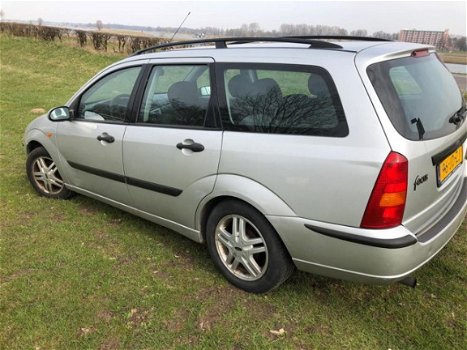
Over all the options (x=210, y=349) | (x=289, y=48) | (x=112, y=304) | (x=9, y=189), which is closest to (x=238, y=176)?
(x=289, y=48)

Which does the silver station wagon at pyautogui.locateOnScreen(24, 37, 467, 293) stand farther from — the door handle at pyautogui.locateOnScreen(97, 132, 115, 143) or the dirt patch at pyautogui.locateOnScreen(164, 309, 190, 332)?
the dirt patch at pyautogui.locateOnScreen(164, 309, 190, 332)

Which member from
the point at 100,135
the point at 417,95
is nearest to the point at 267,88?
the point at 417,95

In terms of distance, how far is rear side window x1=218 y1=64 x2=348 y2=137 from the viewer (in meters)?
2.41

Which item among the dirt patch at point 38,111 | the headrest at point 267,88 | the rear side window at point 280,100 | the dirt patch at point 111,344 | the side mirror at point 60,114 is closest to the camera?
the rear side window at point 280,100

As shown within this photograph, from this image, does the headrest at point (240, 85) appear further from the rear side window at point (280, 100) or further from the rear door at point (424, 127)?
the rear door at point (424, 127)

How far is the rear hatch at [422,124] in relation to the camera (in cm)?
227

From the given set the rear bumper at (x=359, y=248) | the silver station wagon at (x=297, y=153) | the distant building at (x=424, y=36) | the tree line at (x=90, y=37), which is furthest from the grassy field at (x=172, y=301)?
the tree line at (x=90, y=37)

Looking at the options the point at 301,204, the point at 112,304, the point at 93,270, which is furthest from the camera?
the point at 93,270

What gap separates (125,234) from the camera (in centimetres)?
388

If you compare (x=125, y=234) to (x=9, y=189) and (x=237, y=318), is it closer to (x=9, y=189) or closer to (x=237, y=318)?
(x=237, y=318)

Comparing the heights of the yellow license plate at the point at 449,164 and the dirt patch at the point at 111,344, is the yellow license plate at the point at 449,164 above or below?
above

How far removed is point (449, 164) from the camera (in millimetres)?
2656

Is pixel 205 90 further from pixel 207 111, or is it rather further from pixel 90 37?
pixel 90 37

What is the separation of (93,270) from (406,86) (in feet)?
8.51
